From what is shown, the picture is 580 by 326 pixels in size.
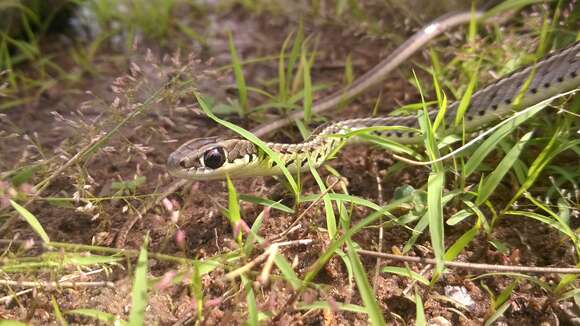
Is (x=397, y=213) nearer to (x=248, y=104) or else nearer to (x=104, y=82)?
(x=248, y=104)

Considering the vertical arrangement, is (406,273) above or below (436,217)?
below

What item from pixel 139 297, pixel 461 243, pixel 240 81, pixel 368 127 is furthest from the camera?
pixel 240 81

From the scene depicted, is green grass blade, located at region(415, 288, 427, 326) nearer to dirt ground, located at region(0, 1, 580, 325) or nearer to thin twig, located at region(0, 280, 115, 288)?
dirt ground, located at region(0, 1, 580, 325)

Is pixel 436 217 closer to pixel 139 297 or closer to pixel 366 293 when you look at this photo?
pixel 366 293

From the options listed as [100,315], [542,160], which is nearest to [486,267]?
[542,160]

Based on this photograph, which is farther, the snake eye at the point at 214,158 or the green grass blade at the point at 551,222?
the snake eye at the point at 214,158

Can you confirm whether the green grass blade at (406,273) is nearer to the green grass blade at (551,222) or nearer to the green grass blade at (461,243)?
the green grass blade at (461,243)

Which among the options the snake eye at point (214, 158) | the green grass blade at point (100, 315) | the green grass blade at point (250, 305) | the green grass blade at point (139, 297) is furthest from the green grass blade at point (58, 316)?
the snake eye at point (214, 158)
